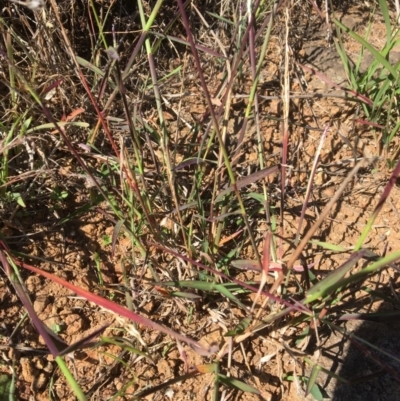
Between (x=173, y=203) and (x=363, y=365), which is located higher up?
(x=173, y=203)

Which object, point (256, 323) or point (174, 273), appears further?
point (174, 273)

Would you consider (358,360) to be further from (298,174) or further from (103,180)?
(103,180)

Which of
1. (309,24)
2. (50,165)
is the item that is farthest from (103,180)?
(309,24)

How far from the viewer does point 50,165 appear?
1.32m

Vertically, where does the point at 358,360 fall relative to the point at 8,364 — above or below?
above

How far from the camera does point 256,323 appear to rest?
42.8 inches

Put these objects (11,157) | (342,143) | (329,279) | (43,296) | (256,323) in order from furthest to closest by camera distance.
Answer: (342,143) < (11,157) < (43,296) < (256,323) < (329,279)

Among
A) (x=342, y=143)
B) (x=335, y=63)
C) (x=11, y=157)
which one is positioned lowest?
(x=11, y=157)

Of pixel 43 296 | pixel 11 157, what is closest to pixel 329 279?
pixel 43 296

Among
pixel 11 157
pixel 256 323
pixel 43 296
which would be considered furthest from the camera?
pixel 11 157

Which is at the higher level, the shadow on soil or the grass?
the grass

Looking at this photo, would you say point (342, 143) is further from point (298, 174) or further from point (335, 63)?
point (335, 63)

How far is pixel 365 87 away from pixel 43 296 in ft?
3.53

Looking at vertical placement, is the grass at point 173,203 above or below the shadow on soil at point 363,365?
above
